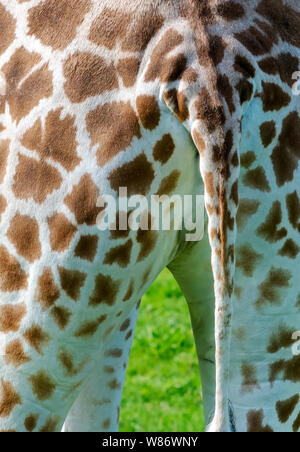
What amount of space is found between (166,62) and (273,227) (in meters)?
0.47

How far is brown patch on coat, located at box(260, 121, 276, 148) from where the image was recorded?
2.09 meters

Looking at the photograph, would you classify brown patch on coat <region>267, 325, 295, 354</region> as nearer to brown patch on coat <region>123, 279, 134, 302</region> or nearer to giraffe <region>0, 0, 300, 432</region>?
giraffe <region>0, 0, 300, 432</region>

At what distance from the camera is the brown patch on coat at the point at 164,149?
6.57 feet

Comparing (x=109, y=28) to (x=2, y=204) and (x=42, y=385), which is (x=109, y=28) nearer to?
(x=2, y=204)

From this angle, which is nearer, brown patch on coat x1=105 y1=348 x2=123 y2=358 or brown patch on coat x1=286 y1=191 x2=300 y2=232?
brown patch on coat x1=286 y1=191 x2=300 y2=232

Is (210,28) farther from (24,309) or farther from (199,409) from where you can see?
(199,409)

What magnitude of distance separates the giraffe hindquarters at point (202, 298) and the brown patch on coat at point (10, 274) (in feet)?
1.35

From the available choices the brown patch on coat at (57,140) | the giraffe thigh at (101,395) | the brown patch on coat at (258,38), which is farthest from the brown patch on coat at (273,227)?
A: the giraffe thigh at (101,395)

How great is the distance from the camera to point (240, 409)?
2262 mm

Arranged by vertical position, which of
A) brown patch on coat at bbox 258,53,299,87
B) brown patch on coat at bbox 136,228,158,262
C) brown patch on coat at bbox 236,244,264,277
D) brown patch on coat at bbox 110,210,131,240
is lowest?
brown patch on coat at bbox 236,244,264,277

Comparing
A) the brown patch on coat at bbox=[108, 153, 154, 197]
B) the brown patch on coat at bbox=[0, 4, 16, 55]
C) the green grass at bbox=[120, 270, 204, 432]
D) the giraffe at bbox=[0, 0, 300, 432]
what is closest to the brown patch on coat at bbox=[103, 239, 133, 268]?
the giraffe at bbox=[0, 0, 300, 432]

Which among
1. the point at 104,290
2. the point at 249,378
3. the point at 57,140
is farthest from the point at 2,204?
the point at 249,378

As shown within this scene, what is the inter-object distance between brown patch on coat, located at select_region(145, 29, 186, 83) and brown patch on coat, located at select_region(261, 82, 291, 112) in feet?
0.71
